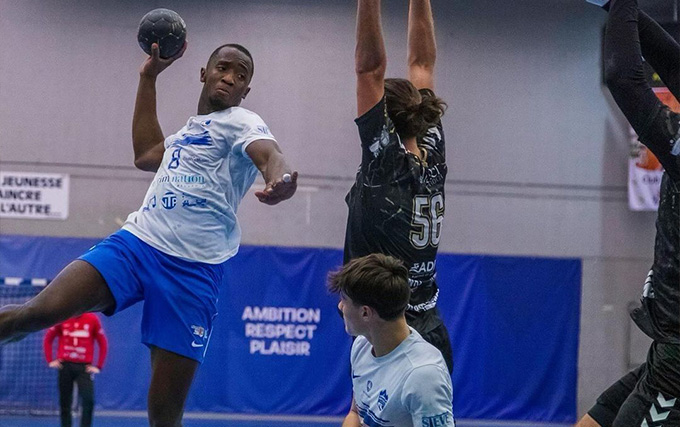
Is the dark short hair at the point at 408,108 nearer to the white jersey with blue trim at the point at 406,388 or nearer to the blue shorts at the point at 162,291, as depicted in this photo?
the white jersey with blue trim at the point at 406,388

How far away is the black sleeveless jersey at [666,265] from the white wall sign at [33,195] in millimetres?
10014

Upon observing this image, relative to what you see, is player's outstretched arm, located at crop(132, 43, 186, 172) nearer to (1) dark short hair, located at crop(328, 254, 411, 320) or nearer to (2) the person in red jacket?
(1) dark short hair, located at crop(328, 254, 411, 320)

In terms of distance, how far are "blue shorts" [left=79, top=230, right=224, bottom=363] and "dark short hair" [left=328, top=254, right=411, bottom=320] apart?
1.09 m

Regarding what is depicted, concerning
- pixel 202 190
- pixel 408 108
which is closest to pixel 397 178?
pixel 408 108

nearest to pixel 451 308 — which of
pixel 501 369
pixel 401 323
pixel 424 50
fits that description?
pixel 501 369

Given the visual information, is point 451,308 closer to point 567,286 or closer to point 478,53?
point 567,286

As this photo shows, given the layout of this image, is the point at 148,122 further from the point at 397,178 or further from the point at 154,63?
the point at 397,178

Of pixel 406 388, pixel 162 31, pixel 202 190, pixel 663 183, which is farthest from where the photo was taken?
pixel 162 31

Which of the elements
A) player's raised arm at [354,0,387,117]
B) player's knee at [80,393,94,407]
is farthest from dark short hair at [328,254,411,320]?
player's knee at [80,393,94,407]

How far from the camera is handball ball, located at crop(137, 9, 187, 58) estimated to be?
4.11 m

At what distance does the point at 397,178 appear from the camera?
3.35 metres

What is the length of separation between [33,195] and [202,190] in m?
8.78

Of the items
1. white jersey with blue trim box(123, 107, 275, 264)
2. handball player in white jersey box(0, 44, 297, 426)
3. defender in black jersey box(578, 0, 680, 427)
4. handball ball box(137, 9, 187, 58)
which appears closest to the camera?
defender in black jersey box(578, 0, 680, 427)

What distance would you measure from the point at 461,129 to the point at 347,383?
394cm
